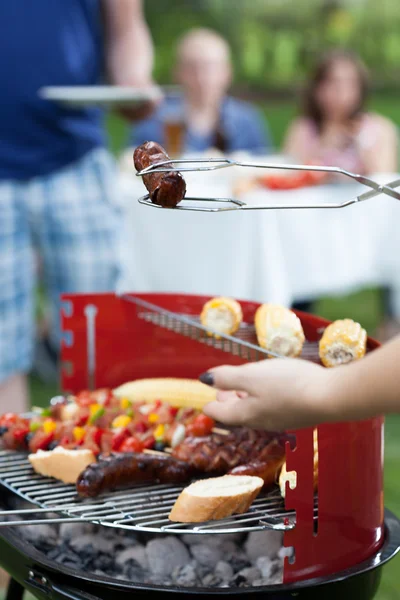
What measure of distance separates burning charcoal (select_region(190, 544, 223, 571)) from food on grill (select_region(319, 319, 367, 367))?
48 cm

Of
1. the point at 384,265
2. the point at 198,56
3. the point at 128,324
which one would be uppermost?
the point at 198,56

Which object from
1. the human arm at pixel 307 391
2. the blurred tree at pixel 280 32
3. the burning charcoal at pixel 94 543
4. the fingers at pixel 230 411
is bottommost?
the burning charcoal at pixel 94 543

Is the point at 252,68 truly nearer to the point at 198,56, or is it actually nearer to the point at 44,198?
the point at 198,56

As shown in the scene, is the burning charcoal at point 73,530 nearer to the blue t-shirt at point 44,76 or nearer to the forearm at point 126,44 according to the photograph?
the blue t-shirt at point 44,76

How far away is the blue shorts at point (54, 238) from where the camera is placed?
323cm

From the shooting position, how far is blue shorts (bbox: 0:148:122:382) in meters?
3.23

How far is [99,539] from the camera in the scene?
6.59 ft

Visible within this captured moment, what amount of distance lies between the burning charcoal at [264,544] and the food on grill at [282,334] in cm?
40

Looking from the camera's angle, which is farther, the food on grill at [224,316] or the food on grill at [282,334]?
the food on grill at [224,316]

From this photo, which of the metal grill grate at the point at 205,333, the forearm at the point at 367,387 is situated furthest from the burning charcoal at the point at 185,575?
the forearm at the point at 367,387

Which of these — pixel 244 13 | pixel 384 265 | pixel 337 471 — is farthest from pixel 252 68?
pixel 337 471

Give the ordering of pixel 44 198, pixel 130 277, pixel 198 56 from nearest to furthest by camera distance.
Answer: pixel 44 198
pixel 130 277
pixel 198 56

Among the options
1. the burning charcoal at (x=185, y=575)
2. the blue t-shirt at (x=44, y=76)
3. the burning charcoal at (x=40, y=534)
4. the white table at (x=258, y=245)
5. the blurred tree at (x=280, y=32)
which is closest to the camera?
the burning charcoal at (x=185, y=575)

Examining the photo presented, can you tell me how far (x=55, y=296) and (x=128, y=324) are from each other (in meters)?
1.16
